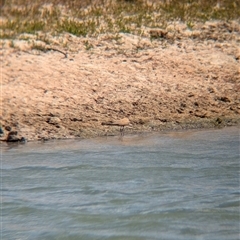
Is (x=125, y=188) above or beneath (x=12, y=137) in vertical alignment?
above

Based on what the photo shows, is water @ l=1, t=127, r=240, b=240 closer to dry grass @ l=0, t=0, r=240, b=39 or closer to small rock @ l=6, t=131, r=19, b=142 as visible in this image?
small rock @ l=6, t=131, r=19, b=142

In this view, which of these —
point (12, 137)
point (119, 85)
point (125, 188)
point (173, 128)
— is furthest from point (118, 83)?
point (125, 188)

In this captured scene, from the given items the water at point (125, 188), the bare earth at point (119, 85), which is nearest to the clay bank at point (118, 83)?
the bare earth at point (119, 85)

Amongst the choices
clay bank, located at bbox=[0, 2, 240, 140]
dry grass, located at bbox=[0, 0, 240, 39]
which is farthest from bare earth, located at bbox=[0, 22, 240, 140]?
dry grass, located at bbox=[0, 0, 240, 39]

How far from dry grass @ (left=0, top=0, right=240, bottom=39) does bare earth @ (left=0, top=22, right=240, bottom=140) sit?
0.31 m

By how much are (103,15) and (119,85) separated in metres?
2.18

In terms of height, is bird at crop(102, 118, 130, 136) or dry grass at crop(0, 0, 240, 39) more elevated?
dry grass at crop(0, 0, 240, 39)

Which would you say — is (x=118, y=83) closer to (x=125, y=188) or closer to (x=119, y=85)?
(x=119, y=85)

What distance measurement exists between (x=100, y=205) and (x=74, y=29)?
16.8ft

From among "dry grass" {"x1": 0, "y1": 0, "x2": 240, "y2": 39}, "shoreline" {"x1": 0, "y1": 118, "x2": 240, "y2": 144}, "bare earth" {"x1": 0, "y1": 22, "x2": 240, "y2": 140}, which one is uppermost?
"dry grass" {"x1": 0, "y1": 0, "x2": 240, "y2": 39}

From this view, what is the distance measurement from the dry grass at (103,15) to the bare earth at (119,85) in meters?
0.31

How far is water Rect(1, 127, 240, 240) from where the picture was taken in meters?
5.46

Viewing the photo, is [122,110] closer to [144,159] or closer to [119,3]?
[144,159]

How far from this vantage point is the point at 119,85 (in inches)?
370
